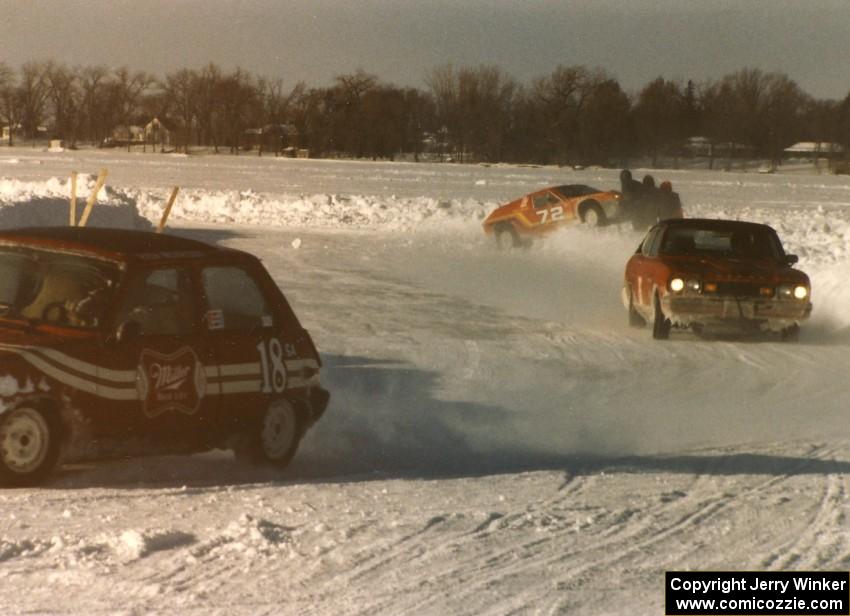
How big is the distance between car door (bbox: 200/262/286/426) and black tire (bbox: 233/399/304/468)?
0.09 meters

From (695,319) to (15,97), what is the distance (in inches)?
2749

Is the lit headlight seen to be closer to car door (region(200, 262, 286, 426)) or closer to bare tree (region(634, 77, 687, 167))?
car door (region(200, 262, 286, 426))

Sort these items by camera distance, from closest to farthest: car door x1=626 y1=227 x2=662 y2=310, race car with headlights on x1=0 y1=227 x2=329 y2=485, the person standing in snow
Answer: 1. race car with headlights on x1=0 y1=227 x2=329 y2=485
2. car door x1=626 y1=227 x2=662 y2=310
3. the person standing in snow

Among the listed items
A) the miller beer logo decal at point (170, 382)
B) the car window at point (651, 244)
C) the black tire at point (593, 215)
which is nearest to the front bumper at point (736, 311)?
the car window at point (651, 244)

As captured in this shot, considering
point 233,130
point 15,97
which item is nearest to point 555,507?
point 15,97

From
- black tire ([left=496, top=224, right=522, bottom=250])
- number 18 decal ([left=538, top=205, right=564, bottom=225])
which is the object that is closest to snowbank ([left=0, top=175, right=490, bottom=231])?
black tire ([left=496, top=224, right=522, bottom=250])

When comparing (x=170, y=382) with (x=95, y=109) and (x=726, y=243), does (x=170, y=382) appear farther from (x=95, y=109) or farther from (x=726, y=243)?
(x=95, y=109)

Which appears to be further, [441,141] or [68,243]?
[441,141]

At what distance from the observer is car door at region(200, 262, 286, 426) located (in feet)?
27.1

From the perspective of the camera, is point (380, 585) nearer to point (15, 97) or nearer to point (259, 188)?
point (259, 188)

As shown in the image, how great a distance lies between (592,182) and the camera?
2265 inches

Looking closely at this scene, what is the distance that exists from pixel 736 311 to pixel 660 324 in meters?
0.91

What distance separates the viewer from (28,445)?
7375 mm

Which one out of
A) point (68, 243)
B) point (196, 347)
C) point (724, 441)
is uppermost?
point (68, 243)
